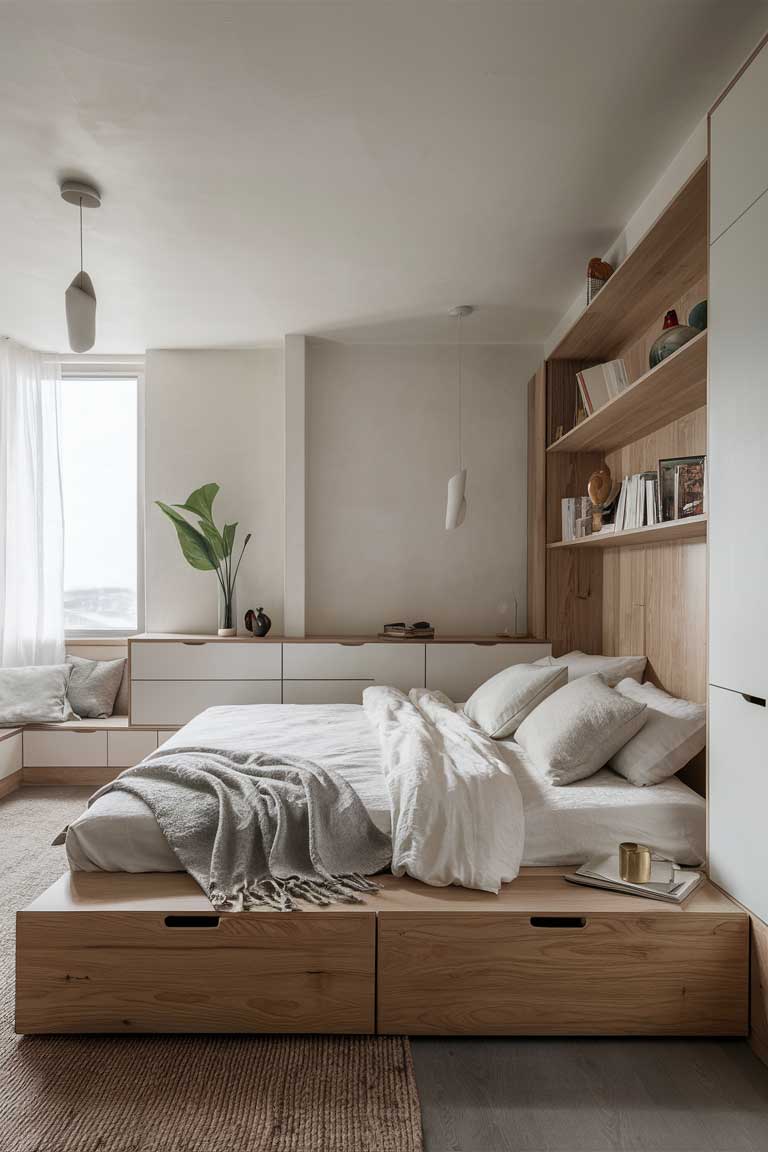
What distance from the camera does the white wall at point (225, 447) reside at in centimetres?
477

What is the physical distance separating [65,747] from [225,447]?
2050mm

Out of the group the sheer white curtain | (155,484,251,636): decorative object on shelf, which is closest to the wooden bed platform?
(155,484,251,636): decorative object on shelf

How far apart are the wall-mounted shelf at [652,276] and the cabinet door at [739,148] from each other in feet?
0.42

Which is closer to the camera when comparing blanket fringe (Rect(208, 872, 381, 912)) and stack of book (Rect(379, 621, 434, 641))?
blanket fringe (Rect(208, 872, 381, 912))

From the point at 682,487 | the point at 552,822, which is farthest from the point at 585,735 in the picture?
the point at 682,487

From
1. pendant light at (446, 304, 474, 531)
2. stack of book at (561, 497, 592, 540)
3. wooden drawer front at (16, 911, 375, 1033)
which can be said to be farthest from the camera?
pendant light at (446, 304, 474, 531)

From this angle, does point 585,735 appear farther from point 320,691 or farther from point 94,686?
point 94,686

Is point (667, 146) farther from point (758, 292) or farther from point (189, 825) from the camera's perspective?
point (189, 825)

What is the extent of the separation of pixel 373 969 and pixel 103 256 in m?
3.10

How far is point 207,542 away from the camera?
451 cm

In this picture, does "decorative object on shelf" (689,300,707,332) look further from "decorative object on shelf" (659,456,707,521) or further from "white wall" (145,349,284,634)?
"white wall" (145,349,284,634)

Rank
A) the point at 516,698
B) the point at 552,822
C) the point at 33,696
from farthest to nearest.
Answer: the point at 33,696 → the point at 516,698 → the point at 552,822

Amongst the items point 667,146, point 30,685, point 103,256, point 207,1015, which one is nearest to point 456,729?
point 207,1015

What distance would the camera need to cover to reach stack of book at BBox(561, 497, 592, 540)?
12.1 feet
